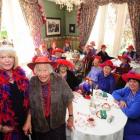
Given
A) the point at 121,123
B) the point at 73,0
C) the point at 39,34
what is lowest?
the point at 121,123

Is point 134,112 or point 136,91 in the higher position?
point 136,91

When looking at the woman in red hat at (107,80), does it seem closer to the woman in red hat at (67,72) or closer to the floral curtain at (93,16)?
the woman in red hat at (67,72)

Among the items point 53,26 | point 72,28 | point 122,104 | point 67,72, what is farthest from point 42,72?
point 72,28

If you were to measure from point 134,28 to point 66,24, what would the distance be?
2950 millimetres

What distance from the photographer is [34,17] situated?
602 cm

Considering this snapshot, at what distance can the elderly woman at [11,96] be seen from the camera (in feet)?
5.54

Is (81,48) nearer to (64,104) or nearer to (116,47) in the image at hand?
(116,47)

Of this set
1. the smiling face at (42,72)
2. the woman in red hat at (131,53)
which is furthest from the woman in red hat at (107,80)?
the woman in red hat at (131,53)

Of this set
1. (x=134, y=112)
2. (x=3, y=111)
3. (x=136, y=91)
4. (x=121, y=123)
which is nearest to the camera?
(x=3, y=111)

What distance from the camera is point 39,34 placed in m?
6.23

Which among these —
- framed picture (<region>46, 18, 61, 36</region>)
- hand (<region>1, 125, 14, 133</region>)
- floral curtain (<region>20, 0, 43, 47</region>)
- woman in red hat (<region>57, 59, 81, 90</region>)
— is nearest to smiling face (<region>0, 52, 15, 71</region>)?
hand (<region>1, 125, 14, 133</region>)

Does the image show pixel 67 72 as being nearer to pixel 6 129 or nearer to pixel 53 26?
pixel 6 129

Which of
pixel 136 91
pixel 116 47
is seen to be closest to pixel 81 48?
pixel 116 47

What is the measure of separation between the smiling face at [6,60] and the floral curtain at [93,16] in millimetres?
4882
